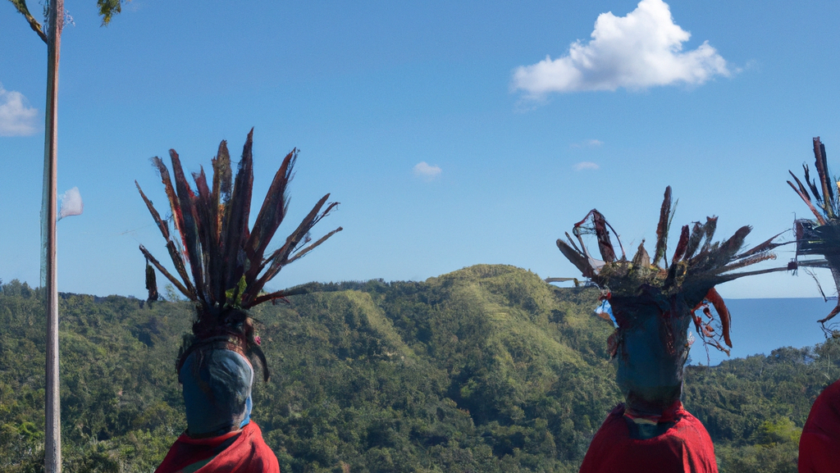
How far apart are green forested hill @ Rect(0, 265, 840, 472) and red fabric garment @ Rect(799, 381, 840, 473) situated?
16.0 metres

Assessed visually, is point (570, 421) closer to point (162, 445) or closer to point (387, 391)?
point (387, 391)

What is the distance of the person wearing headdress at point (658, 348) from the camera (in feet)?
10.9

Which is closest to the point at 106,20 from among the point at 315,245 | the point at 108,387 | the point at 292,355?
the point at 315,245

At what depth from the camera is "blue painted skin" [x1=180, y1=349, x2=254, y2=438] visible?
11.4 ft

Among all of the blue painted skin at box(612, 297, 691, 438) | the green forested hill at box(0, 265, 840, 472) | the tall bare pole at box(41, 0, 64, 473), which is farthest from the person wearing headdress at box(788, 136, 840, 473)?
the green forested hill at box(0, 265, 840, 472)

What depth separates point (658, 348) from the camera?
135 inches

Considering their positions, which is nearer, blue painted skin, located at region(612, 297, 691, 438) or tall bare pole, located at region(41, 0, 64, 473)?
blue painted skin, located at region(612, 297, 691, 438)

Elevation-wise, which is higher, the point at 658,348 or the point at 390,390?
the point at 658,348

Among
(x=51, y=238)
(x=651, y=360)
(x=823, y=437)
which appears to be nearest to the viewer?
(x=651, y=360)

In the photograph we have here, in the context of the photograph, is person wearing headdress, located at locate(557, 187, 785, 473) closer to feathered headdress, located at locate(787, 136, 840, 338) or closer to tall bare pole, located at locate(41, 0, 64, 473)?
feathered headdress, located at locate(787, 136, 840, 338)

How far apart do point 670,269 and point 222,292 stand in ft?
7.77

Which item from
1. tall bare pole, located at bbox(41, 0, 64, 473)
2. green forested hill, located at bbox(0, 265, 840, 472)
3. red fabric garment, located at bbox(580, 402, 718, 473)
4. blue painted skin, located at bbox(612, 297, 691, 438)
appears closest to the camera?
red fabric garment, located at bbox(580, 402, 718, 473)

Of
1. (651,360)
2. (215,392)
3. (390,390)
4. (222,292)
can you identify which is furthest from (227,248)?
(390,390)

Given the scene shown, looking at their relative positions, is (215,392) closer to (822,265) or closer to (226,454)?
(226,454)
